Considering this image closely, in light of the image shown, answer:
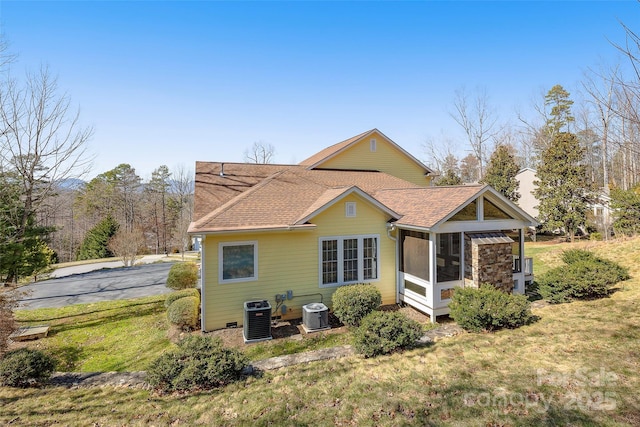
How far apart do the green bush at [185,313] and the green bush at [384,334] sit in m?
5.64

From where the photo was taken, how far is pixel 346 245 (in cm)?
1096

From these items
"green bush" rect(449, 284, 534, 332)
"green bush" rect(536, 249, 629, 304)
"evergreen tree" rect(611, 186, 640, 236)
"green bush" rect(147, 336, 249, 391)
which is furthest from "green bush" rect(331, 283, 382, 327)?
"evergreen tree" rect(611, 186, 640, 236)

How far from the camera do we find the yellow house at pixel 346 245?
31.1 feet

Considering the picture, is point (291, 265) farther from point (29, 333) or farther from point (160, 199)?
point (160, 199)

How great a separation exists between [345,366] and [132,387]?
4647 mm

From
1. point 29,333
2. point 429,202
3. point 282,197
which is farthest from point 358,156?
point 29,333

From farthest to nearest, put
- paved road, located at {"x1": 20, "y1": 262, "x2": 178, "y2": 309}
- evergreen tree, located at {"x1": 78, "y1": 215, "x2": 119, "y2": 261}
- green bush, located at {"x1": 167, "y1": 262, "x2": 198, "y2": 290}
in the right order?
evergreen tree, located at {"x1": 78, "y1": 215, "x2": 119, "y2": 261} → paved road, located at {"x1": 20, "y1": 262, "x2": 178, "y2": 309} → green bush, located at {"x1": 167, "y1": 262, "x2": 198, "y2": 290}

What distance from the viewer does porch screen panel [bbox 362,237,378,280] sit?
11.1m

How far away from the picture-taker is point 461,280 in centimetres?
997

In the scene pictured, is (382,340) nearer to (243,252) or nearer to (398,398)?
(398,398)

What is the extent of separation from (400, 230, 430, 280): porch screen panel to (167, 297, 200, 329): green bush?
7634mm

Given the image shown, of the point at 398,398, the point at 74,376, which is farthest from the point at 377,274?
the point at 74,376

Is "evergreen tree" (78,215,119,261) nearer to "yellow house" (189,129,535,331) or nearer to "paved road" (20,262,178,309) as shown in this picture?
"paved road" (20,262,178,309)

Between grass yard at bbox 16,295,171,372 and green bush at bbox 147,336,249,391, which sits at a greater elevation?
green bush at bbox 147,336,249,391
